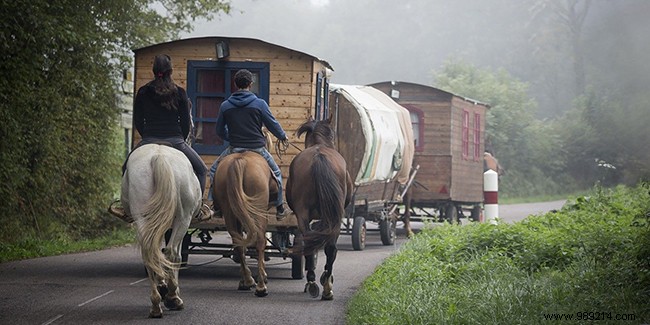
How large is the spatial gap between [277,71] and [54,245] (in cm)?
594

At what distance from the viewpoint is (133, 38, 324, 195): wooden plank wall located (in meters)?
14.5

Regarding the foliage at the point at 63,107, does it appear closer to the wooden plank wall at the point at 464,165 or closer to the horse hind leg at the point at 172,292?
the wooden plank wall at the point at 464,165

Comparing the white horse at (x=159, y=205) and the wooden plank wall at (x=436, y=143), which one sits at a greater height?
the wooden plank wall at (x=436, y=143)

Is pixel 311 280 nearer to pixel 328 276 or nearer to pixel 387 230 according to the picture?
pixel 328 276

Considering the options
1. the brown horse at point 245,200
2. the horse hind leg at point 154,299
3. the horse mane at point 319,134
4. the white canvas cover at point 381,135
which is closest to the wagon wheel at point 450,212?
the white canvas cover at point 381,135

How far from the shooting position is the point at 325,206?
Result: 1177 centimetres

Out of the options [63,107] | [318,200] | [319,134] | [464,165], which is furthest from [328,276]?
[464,165]

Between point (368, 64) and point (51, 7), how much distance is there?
218ft

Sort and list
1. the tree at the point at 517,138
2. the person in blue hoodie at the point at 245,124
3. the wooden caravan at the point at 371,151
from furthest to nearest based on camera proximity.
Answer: the tree at the point at 517,138
the wooden caravan at the point at 371,151
the person in blue hoodie at the point at 245,124

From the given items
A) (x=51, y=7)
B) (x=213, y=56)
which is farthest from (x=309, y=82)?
(x=51, y=7)

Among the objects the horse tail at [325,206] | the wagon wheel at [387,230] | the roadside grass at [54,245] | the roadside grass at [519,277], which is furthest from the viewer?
the wagon wheel at [387,230]

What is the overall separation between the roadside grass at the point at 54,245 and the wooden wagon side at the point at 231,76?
11.5 feet

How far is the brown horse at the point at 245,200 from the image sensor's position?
11828mm


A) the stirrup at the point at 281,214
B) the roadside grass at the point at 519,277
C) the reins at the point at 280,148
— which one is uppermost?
the reins at the point at 280,148
